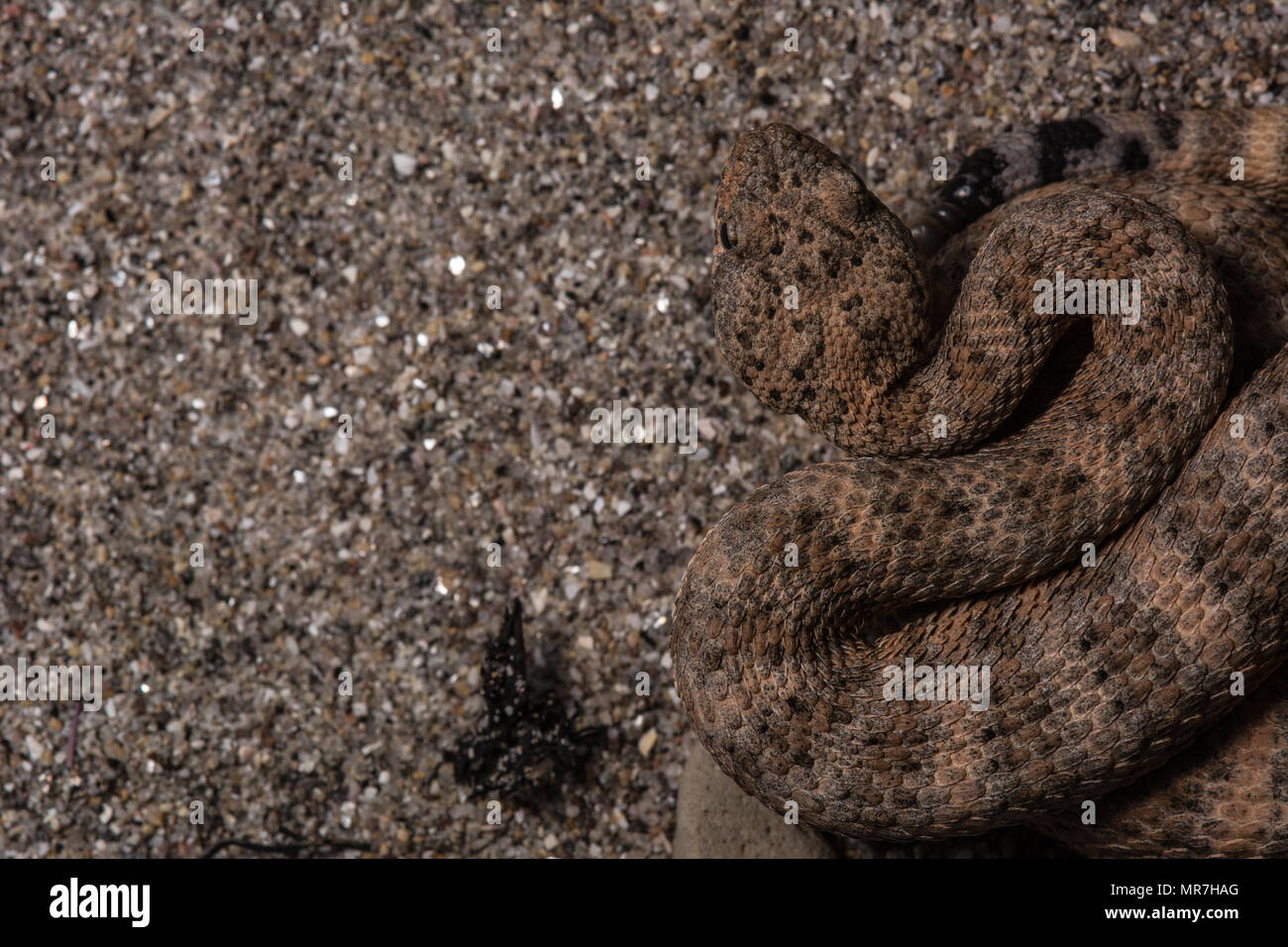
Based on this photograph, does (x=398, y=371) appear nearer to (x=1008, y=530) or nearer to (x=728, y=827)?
(x=728, y=827)

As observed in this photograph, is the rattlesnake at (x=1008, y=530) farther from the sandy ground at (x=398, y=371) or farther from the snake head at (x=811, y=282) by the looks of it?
the sandy ground at (x=398, y=371)

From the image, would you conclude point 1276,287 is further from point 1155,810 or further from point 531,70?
point 531,70

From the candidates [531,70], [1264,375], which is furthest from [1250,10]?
[531,70]

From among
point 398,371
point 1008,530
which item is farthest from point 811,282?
point 398,371

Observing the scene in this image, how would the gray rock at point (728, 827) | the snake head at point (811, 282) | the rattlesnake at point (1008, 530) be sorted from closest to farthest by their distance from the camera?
1. the rattlesnake at point (1008, 530)
2. the snake head at point (811, 282)
3. the gray rock at point (728, 827)

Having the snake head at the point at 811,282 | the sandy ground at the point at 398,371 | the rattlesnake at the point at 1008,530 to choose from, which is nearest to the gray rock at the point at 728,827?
the sandy ground at the point at 398,371

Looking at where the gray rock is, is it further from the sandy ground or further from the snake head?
the snake head
